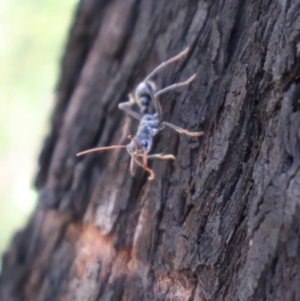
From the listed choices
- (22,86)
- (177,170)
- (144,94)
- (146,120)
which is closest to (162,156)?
(177,170)

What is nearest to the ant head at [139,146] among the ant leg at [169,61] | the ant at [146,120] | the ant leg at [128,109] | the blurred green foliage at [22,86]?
the ant at [146,120]

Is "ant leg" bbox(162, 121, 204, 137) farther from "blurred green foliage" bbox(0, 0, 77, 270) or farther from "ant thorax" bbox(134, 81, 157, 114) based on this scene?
"blurred green foliage" bbox(0, 0, 77, 270)

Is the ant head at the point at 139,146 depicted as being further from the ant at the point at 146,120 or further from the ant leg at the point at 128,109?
the ant leg at the point at 128,109

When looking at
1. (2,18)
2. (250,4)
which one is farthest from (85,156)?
(2,18)

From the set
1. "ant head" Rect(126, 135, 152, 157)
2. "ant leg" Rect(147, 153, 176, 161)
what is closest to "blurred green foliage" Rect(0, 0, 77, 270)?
"ant head" Rect(126, 135, 152, 157)

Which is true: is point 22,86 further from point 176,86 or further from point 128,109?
point 176,86
